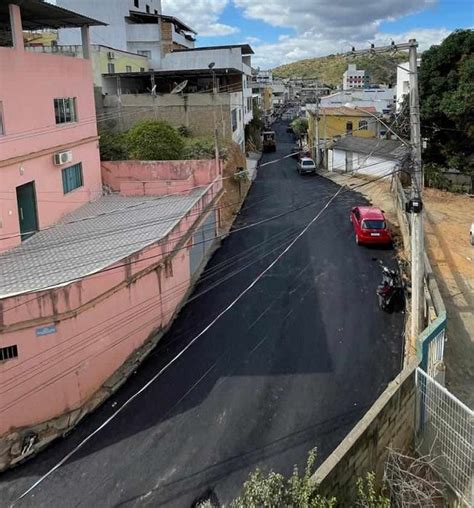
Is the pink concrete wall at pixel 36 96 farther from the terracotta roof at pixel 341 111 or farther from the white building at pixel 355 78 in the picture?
the white building at pixel 355 78

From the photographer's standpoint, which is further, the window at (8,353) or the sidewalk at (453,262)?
the sidewalk at (453,262)

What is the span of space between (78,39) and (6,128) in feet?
93.0

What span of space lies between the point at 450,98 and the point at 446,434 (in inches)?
951

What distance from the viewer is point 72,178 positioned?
69.6 feet

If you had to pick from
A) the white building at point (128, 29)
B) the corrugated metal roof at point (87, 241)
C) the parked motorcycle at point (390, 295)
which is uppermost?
the white building at point (128, 29)

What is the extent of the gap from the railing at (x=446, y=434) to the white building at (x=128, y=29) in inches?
1557

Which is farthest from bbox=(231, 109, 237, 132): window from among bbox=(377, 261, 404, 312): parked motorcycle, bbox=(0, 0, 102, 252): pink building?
bbox=(377, 261, 404, 312): parked motorcycle

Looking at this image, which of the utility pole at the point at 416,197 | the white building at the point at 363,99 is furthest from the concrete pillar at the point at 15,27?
the white building at the point at 363,99

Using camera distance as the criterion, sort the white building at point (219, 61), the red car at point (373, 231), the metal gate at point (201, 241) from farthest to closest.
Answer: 1. the white building at point (219, 61)
2. the red car at point (373, 231)
3. the metal gate at point (201, 241)

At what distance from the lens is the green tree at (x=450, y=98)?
2873 centimetres

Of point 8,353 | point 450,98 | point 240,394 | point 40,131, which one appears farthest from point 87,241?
point 450,98

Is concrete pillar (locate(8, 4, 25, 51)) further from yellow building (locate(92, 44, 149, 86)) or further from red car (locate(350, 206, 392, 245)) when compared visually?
yellow building (locate(92, 44, 149, 86))

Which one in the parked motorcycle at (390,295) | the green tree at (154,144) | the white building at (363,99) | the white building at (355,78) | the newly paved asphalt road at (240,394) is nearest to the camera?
the newly paved asphalt road at (240,394)

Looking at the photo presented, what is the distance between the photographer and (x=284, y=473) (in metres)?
10.8
